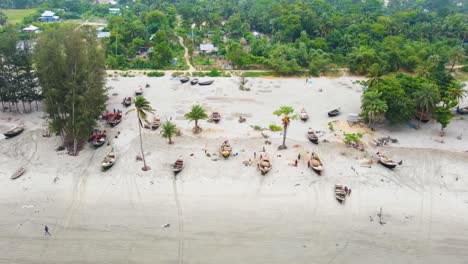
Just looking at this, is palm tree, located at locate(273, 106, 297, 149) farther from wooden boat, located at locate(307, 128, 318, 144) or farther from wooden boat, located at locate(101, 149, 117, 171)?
wooden boat, located at locate(101, 149, 117, 171)

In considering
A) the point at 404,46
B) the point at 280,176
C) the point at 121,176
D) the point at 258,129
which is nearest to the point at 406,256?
the point at 280,176

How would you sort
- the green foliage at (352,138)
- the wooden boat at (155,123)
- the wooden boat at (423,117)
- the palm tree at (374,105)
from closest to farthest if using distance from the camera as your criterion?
the green foliage at (352,138) < the palm tree at (374,105) < the wooden boat at (155,123) < the wooden boat at (423,117)

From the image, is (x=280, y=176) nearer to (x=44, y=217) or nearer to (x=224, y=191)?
(x=224, y=191)

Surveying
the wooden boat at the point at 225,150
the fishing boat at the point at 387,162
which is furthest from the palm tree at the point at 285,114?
the fishing boat at the point at 387,162

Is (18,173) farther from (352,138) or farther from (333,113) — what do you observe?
(333,113)

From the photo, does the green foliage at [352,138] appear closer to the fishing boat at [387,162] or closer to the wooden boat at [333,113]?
the fishing boat at [387,162]

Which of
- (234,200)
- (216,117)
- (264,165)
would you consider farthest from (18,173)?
(264,165)
